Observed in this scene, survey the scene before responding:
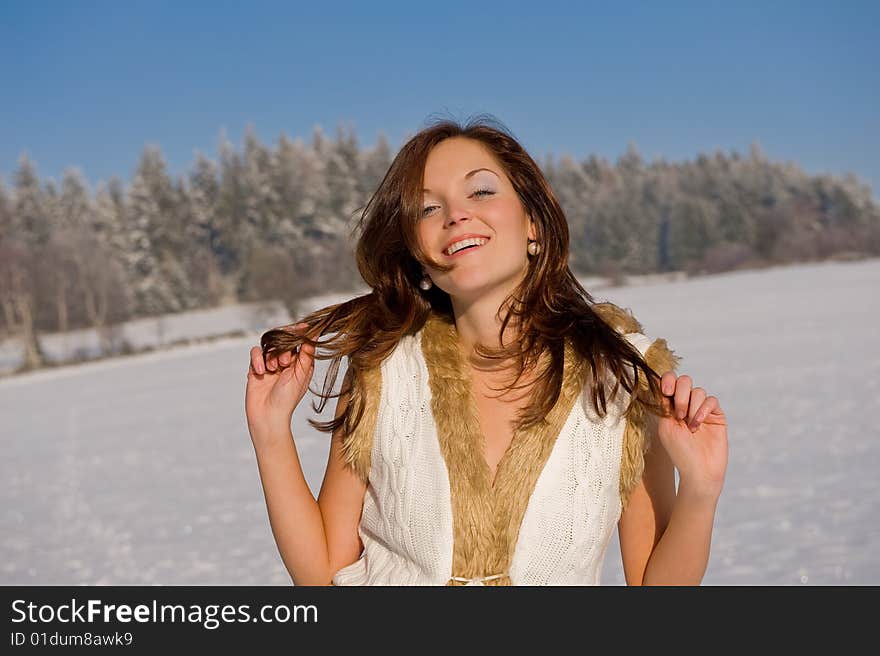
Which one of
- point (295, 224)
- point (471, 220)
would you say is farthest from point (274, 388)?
point (295, 224)

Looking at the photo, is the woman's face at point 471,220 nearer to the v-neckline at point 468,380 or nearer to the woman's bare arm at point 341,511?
the v-neckline at point 468,380

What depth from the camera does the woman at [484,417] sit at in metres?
1.42

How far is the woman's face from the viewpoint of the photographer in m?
1.46

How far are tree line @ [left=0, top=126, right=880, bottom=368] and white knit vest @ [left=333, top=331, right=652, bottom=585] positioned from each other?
65.8ft

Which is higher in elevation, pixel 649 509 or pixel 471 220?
pixel 471 220

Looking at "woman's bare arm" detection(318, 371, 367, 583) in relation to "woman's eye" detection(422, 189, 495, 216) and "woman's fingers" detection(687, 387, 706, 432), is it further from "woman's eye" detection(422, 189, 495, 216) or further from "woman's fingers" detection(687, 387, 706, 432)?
"woman's fingers" detection(687, 387, 706, 432)

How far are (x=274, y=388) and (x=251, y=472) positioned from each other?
4038mm

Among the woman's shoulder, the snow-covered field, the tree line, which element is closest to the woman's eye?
the woman's shoulder

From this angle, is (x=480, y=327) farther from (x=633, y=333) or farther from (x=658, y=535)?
(x=658, y=535)

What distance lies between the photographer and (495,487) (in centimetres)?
145

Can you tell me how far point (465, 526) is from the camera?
1428 millimetres

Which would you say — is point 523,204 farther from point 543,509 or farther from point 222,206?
point 222,206

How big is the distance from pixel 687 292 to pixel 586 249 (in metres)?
10.2
